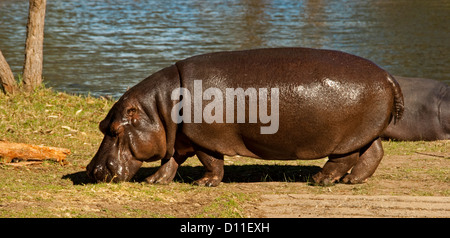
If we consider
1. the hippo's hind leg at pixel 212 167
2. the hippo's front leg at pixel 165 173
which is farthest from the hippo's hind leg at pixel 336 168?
the hippo's front leg at pixel 165 173

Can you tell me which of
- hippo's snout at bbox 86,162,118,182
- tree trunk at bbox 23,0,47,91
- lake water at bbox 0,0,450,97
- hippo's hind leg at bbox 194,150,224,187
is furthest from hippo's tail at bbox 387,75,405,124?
lake water at bbox 0,0,450,97

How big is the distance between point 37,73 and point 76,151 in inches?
103

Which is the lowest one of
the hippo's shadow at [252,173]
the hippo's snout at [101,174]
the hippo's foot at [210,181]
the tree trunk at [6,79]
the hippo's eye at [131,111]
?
the hippo's shadow at [252,173]

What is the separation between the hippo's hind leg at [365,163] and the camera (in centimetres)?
624

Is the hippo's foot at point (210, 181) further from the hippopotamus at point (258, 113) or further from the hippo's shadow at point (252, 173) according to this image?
the hippo's shadow at point (252, 173)

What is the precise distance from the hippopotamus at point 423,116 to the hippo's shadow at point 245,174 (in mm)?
2285

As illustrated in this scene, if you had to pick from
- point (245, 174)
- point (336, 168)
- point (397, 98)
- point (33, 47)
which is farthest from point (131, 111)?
point (33, 47)

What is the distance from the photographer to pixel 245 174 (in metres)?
6.96

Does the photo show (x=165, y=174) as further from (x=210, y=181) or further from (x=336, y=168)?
(x=336, y=168)

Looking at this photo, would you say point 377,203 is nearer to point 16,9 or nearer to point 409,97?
point 409,97

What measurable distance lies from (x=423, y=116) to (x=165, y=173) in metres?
4.16

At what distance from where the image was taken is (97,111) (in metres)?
9.57

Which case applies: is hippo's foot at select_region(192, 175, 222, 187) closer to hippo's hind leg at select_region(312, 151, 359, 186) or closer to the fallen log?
hippo's hind leg at select_region(312, 151, 359, 186)

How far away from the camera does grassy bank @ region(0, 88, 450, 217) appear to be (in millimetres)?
5289
